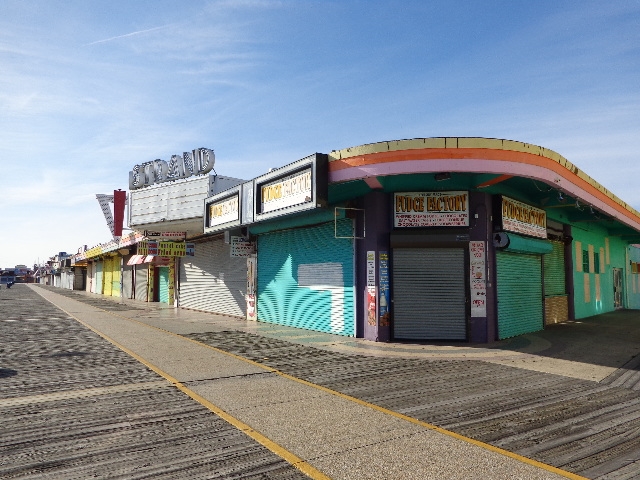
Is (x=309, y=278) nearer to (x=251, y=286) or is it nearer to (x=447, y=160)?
(x=251, y=286)

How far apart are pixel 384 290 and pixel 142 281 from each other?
27568 mm

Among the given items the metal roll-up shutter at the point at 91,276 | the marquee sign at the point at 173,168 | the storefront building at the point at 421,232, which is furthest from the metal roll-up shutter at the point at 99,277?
the storefront building at the point at 421,232

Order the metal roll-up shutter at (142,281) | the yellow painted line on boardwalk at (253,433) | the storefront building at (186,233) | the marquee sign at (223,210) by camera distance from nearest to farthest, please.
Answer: the yellow painted line on boardwalk at (253,433) < the marquee sign at (223,210) < the storefront building at (186,233) < the metal roll-up shutter at (142,281)

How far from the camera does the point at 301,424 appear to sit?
5.44m

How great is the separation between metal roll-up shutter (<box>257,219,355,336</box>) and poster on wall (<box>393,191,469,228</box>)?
203cm

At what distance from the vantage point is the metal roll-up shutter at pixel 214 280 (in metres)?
20.8

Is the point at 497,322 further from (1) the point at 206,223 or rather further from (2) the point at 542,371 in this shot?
(1) the point at 206,223

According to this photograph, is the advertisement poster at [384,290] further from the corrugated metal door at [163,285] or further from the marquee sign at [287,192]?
the corrugated metal door at [163,285]

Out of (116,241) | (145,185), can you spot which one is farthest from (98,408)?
(116,241)

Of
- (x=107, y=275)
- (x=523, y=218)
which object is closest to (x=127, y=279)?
(x=107, y=275)

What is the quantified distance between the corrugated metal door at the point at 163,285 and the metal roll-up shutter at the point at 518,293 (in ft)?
77.7

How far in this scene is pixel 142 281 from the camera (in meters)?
34.9

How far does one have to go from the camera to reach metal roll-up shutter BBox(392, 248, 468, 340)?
12.7m

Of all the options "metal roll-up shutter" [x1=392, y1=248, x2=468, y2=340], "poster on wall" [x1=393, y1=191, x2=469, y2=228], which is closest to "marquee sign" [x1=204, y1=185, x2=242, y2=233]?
"poster on wall" [x1=393, y1=191, x2=469, y2=228]
